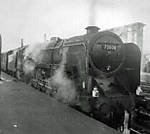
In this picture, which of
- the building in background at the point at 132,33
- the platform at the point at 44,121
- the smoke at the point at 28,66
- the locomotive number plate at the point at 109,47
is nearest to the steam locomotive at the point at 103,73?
the locomotive number plate at the point at 109,47

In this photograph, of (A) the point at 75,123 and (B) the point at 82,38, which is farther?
(B) the point at 82,38

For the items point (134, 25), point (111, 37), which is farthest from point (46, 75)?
point (134, 25)

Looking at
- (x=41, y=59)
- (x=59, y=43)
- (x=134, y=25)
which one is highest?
(x=134, y=25)

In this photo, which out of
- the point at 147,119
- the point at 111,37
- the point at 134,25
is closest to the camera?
the point at 147,119

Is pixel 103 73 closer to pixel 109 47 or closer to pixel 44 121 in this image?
pixel 109 47

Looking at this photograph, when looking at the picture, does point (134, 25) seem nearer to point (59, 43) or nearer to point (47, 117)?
point (59, 43)

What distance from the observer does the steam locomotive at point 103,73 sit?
666cm

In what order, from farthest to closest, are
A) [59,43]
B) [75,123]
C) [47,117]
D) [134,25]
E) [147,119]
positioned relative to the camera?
1. [134,25]
2. [59,43]
3. [147,119]
4. [47,117]
5. [75,123]

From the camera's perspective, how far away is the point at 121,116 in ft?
22.8

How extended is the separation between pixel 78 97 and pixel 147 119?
222cm

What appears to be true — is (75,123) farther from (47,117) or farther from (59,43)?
(59,43)

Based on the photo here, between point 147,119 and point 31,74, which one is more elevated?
point 31,74

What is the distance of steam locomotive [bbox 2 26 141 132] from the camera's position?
21.9ft

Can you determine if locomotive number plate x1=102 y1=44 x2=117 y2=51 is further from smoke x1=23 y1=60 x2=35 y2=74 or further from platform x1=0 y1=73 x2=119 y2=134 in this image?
smoke x1=23 y1=60 x2=35 y2=74
